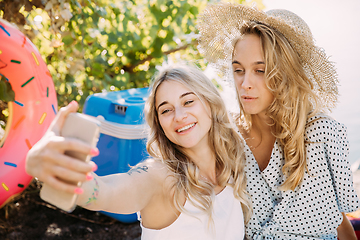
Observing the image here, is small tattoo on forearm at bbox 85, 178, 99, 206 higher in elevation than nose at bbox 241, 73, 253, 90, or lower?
lower

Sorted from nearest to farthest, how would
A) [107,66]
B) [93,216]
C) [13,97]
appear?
[13,97]
[93,216]
[107,66]

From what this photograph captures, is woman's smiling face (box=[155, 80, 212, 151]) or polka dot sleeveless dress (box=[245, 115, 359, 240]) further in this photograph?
polka dot sleeveless dress (box=[245, 115, 359, 240])

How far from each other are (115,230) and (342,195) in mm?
1873

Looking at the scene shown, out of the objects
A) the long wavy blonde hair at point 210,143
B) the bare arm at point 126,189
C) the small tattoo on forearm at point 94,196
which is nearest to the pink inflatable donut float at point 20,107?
the long wavy blonde hair at point 210,143

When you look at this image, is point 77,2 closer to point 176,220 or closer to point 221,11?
point 221,11

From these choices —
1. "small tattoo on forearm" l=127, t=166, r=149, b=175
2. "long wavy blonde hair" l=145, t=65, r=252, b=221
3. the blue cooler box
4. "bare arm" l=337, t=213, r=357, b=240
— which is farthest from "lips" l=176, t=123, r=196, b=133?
"bare arm" l=337, t=213, r=357, b=240

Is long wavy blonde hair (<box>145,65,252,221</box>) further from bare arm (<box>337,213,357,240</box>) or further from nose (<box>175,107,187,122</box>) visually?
bare arm (<box>337,213,357,240</box>)

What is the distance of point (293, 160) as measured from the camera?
1.74 metres

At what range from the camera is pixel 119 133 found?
2.57 metres

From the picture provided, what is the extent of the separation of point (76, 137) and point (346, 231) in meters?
1.91

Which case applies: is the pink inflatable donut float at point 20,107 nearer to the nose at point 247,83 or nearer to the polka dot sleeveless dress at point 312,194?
the nose at point 247,83

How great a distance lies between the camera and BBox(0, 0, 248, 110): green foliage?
3188 mm

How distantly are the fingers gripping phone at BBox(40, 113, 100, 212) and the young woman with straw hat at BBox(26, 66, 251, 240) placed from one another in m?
0.33

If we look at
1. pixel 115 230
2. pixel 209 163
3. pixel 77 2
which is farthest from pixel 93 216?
pixel 77 2
